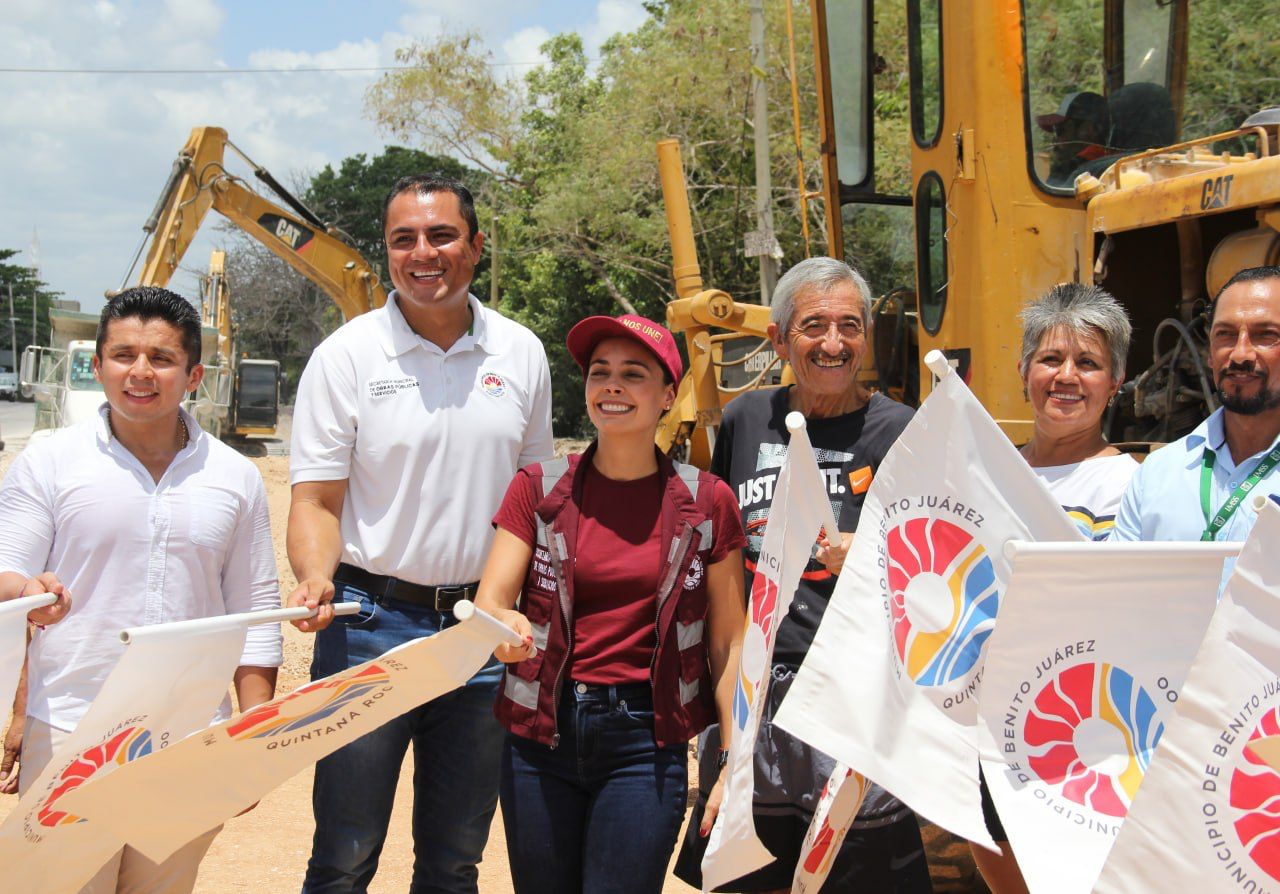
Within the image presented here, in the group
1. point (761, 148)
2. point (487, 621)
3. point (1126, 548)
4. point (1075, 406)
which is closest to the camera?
point (1126, 548)

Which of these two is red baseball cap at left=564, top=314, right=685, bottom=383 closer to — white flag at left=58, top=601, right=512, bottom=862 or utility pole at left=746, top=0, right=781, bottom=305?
white flag at left=58, top=601, right=512, bottom=862

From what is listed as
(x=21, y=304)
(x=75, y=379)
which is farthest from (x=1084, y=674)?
(x=21, y=304)

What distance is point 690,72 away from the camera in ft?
68.0

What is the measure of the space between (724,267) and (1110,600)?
2013 centimetres

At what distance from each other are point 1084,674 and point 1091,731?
4.5 inches

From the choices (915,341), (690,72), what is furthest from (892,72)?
(690,72)

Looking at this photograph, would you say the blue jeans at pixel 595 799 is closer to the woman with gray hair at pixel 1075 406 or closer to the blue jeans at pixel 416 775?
the blue jeans at pixel 416 775

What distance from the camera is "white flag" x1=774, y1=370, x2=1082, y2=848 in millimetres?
2689

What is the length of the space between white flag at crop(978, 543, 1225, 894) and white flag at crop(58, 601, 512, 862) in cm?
107

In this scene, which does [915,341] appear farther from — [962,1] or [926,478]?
[926,478]

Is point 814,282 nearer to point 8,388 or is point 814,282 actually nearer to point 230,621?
point 230,621

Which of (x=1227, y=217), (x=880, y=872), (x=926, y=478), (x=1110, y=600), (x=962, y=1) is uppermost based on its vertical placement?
(x=962, y=1)

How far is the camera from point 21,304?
7575 centimetres

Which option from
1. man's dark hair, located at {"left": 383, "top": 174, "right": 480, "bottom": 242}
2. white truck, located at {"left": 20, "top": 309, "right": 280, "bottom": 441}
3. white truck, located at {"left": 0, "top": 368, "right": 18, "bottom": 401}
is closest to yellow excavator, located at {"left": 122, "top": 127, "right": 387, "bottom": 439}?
white truck, located at {"left": 20, "top": 309, "right": 280, "bottom": 441}
